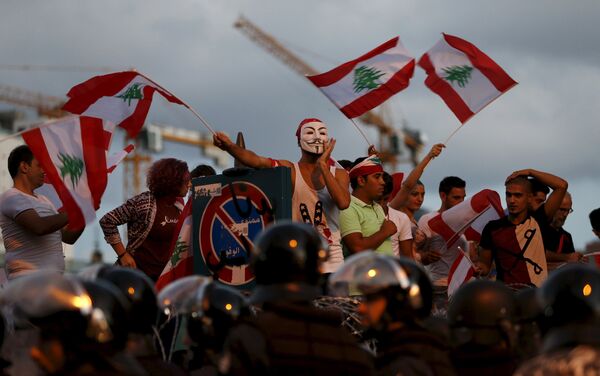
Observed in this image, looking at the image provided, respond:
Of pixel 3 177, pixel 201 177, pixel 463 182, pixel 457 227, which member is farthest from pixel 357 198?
pixel 3 177

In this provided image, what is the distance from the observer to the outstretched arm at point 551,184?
492 inches

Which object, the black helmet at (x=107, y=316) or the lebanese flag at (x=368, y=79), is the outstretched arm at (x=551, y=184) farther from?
the black helmet at (x=107, y=316)

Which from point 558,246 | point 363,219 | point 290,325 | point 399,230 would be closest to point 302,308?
point 290,325

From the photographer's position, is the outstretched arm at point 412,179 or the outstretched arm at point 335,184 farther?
the outstretched arm at point 412,179

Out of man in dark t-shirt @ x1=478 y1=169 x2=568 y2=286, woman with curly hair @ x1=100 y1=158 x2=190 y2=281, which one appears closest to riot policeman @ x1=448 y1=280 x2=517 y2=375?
man in dark t-shirt @ x1=478 y1=169 x2=568 y2=286

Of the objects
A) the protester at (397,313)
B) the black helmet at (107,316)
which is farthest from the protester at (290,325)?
the black helmet at (107,316)

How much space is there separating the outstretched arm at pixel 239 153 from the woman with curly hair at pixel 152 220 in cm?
117

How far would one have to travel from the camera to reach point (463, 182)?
14695 mm

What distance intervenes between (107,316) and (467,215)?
7566 millimetres

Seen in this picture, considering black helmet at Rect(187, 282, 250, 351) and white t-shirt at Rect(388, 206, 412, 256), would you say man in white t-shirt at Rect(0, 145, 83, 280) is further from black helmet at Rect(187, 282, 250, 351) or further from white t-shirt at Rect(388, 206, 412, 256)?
black helmet at Rect(187, 282, 250, 351)

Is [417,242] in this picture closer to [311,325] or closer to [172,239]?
[172,239]

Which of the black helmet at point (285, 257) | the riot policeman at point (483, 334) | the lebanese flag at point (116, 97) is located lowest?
the riot policeman at point (483, 334)

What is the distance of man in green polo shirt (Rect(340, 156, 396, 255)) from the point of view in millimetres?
11234

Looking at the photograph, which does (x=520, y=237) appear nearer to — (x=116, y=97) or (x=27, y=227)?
(x=116, y=97)
